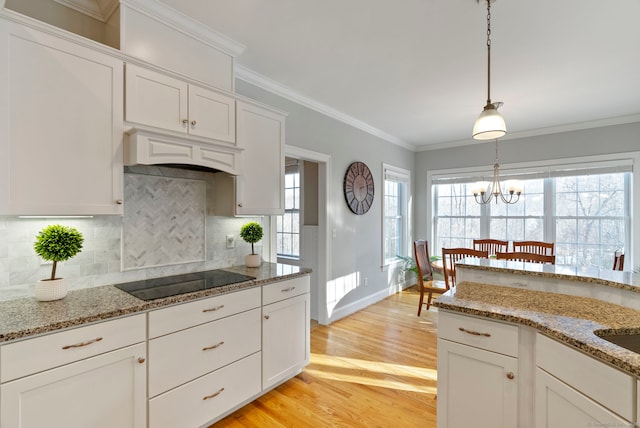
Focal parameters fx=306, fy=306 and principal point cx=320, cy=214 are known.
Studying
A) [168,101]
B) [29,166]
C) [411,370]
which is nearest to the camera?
[29,166]

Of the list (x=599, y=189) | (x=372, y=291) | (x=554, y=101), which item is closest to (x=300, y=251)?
(x=372, y=291)

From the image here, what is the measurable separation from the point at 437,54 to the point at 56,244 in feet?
9.61

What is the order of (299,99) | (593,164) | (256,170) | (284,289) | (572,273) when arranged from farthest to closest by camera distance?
(593,164) < (299,99) < (256,170) < (284,289) < (572,273)

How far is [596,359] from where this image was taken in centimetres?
107

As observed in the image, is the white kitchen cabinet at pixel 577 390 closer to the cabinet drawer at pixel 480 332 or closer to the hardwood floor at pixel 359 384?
the cabinet drawer at pixel 480 332

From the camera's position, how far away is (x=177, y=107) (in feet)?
6.58

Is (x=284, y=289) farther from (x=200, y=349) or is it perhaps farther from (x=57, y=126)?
(x=57, y=126)

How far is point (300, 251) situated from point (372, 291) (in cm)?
136

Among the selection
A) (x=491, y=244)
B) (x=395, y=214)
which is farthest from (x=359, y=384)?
(x=395, y=214)

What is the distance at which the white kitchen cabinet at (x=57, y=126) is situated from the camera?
144 centimetres

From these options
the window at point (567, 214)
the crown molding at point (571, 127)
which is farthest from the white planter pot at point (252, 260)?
the crown molding at point (571, 127)

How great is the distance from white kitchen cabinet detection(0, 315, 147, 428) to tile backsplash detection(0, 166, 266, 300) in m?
0.57

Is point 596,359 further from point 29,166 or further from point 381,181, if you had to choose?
point 381,181

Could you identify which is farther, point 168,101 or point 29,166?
point 168,101
